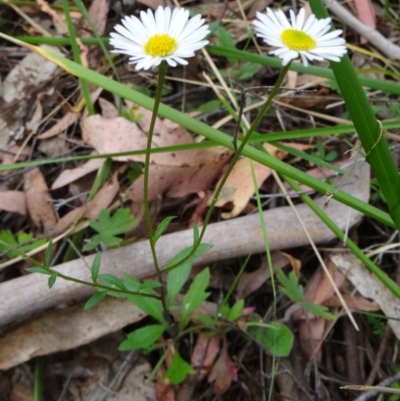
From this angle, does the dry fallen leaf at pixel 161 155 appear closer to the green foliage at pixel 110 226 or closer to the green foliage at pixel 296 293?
the green foliage at pixel 110 226

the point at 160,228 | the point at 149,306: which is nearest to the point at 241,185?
the point at 149,306

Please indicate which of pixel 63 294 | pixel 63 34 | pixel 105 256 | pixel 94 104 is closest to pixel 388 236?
pixel 105 256

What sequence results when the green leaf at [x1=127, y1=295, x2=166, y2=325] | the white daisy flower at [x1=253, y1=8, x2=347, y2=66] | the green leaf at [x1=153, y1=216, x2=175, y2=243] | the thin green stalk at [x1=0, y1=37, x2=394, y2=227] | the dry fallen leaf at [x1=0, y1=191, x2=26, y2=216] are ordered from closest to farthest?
the white daisy flower at [x1=253, y1=8, x2=347, y2=66]
the green leaf at [x1=153, y1=216, x2=175, y2=243]
the thin green stalk at [x1=0, y1=37, x2=394, y2=227]
the green leaf at [x1=127, y1=295, x2=166, y2=325]
the dry fallen leaf at [x1=0, y1=191, x2=26, y2=216]

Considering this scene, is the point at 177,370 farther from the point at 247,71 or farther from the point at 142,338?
the point at 247,71

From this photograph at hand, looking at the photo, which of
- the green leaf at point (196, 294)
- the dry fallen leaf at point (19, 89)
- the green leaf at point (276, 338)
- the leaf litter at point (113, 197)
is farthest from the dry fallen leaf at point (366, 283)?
the dry fallen leaf at point (19, 89)

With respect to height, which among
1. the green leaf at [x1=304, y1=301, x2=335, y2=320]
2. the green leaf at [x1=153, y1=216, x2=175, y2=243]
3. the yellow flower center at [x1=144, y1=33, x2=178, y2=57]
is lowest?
the green leaf at [x1=304, y1=301, x2=335, y2=320]

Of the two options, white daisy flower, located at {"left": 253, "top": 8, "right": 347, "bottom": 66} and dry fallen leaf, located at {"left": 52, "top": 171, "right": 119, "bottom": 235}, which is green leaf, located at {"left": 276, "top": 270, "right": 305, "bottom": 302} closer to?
dry fallen leaf, located at {"left": 52, "top": 171, "right": 119, "bottom": 235}

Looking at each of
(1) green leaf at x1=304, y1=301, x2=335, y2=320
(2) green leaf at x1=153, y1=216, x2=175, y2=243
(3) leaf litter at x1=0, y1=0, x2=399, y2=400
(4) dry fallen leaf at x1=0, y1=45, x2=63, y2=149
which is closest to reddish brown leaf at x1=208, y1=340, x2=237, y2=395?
(3) leaf litter at x1=0, y1=0, x2=399, y2=400
